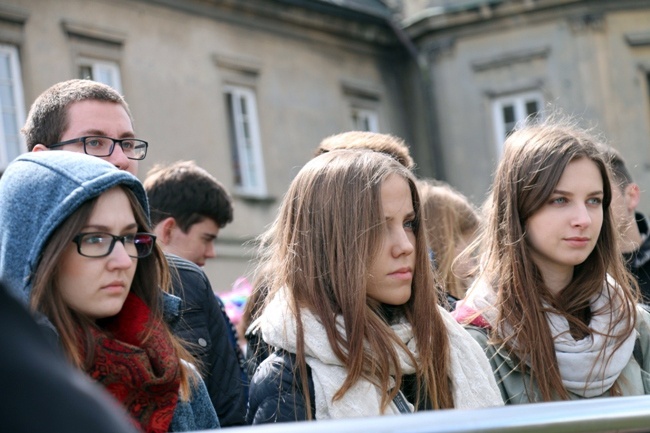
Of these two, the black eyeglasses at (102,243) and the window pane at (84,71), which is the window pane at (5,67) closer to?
the window pane at (84,71)

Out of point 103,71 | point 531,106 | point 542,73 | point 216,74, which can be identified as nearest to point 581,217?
point 103,71

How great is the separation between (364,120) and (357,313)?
66.6 feet

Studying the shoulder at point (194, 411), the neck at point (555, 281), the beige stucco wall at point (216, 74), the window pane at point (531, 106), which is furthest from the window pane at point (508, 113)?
the shoulder at point (194, 411)

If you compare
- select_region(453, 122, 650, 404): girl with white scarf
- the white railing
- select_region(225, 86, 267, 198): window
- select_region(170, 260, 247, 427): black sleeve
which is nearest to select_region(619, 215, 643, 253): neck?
select_region(453, 122, 650, 404): girl with white scarf

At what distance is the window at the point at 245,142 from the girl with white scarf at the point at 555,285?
15.6 meters

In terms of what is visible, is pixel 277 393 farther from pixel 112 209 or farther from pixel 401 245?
pixel 112 209

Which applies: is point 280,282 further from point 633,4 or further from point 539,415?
point 633,4

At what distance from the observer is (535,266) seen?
161 inches

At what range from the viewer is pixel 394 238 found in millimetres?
3441

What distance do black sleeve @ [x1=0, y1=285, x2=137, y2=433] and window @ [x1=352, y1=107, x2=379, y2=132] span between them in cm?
2163

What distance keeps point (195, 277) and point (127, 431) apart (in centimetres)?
282

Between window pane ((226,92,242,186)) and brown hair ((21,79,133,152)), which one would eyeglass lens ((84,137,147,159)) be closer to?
brown hair ((21,79,133,152))

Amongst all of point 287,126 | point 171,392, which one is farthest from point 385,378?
point 287,126

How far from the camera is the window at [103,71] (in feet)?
56.1
